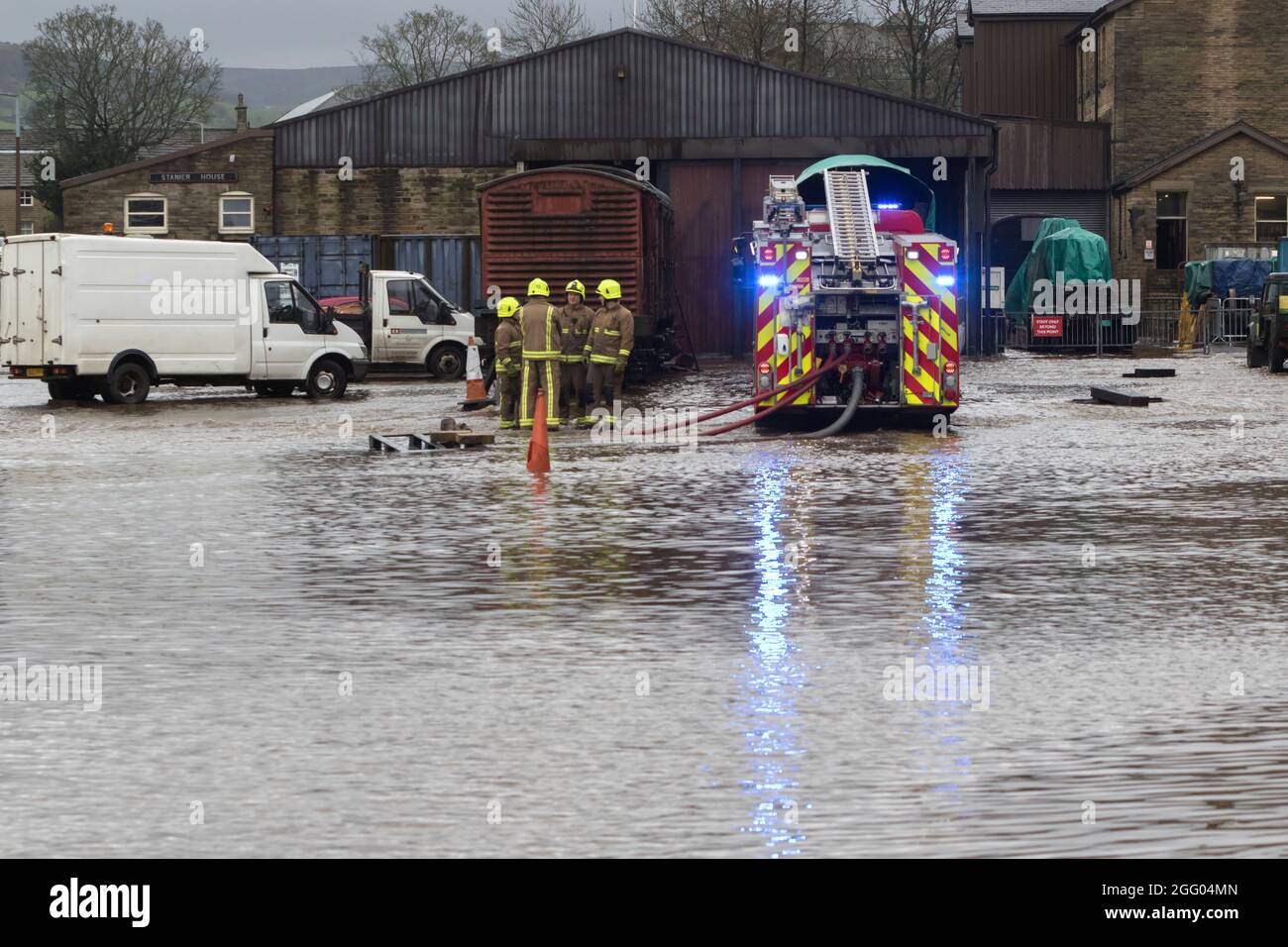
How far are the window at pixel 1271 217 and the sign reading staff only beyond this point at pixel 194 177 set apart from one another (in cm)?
2953

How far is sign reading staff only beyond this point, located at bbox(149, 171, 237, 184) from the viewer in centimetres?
5262

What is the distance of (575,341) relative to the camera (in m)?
25.8

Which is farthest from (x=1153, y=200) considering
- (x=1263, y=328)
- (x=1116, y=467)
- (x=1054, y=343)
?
(x=1116, y=467)

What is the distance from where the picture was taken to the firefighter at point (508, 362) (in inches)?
944

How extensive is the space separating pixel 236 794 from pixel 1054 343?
4557cm

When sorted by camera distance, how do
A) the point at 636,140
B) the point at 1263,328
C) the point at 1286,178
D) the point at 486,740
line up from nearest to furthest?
the point at 486,740, the point at 1263,328, the point at 636,140, the point at 1286,178

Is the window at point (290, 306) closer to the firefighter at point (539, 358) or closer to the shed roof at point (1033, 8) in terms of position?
the firefighter at point (539, 358)

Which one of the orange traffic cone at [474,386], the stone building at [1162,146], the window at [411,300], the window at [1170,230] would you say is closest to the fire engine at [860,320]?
the orange traffic cone at [474,386]

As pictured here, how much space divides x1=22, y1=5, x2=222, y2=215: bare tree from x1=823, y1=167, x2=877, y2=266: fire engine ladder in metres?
62.9

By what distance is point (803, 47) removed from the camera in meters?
77.2

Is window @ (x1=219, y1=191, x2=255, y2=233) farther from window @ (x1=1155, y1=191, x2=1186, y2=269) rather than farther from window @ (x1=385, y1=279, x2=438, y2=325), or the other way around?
window @ (x1=1155, y1=191, x2=1186, y2=269)

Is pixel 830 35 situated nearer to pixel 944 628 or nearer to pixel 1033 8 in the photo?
pixel 1033 8

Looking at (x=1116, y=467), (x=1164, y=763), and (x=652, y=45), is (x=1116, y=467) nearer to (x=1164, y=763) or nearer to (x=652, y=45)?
(x=1164, y=763)

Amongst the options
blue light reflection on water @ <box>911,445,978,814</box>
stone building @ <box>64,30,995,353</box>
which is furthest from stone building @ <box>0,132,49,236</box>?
blue light reflection on water @ <box>911,445,978,814</box>
